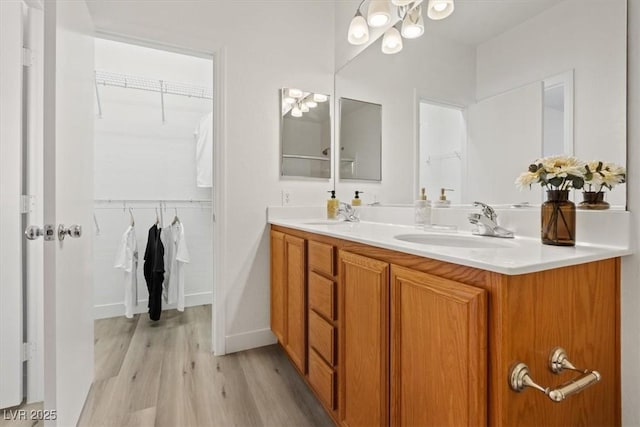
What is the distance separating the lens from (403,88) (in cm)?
182

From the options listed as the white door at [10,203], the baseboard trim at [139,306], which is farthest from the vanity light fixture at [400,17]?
the baseboard trim at [139,306]

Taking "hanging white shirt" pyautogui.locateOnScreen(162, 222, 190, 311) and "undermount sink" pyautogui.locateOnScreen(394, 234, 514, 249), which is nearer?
"undermount sink" pyautogui.locateOnScreen(394, 234, 514, 249)

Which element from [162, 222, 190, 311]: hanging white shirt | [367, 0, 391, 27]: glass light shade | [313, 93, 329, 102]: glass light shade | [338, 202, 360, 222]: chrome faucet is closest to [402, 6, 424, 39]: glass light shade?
[367, 0, 391, 27]: glass light shade

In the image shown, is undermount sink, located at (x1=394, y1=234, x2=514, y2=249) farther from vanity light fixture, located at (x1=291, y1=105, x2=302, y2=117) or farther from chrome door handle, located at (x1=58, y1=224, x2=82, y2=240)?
vanity light fixture, located at (x1=291, y1=105, x2=302, y2=117)

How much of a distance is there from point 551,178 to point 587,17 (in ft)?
1.82

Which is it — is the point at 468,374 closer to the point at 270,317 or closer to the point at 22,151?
the point at 270,317

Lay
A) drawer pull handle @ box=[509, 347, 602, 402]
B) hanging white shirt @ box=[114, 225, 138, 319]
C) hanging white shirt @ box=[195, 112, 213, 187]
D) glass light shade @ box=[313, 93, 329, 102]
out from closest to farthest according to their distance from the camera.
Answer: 1. drawer pull handle @ box=[509, 347, 602, 402]
2. glass light shade @ box=[313, 93, 329, 102]
3. hanging white shirt @ box=[114, 225, 138, 319]
4. hanging white shirt @ box=[195, 112, 213, 187]

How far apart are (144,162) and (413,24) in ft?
7.98

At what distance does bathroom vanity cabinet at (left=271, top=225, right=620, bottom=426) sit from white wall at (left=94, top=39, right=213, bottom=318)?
2.01 metres

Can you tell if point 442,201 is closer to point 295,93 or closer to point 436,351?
point 436,351

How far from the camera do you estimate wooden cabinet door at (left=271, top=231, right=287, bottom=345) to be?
73.0 inches

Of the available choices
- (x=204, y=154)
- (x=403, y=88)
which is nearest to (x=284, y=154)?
(x=403, y=88)

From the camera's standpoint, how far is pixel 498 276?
2.13 feet

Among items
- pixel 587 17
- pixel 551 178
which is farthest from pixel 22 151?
pixel 587 17
